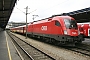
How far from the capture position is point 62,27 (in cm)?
1816

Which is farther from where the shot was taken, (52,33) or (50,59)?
(52,33)

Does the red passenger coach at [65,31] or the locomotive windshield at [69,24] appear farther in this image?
the locomotive windshield at [69,24]

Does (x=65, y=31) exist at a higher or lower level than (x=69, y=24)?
lower

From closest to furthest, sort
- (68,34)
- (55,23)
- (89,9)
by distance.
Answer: (68,34) → (55,23) → (89,9)

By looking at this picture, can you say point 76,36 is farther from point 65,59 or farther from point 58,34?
point 65,59

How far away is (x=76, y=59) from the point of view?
12359 mm

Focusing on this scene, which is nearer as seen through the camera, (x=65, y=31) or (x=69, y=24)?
(x=65, y=31)

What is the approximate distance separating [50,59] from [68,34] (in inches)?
235

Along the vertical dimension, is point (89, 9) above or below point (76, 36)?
above

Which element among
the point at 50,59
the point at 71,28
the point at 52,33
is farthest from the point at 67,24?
the point at 50,59

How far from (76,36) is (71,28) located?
92 cm

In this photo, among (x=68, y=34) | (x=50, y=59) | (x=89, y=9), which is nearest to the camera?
(x=50, y=59)

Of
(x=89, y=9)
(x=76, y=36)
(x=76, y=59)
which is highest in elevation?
(x=89, y=9)

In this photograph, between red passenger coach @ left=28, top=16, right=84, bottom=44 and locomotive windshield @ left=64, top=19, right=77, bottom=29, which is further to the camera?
locomotive windshield @ left=64, top=19, right=77, bottom=29
